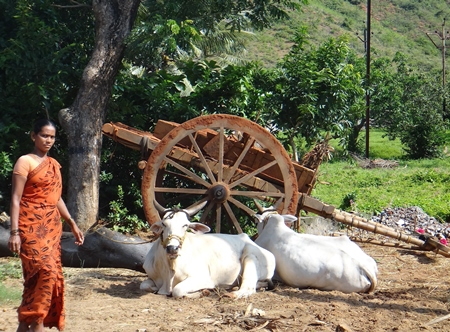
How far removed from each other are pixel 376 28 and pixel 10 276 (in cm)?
4459

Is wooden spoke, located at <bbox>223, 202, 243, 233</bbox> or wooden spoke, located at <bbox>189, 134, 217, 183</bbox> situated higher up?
wooden spoke, located at <bbox>189, 134, 217, 183</bbox>

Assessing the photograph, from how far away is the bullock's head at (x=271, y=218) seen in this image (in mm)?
7778

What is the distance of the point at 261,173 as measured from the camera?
8594 mm

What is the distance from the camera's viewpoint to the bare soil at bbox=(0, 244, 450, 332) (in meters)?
5.68

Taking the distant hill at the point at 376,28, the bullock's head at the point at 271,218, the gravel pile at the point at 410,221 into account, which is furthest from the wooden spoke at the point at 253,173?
the distant hill at the point at 376,28

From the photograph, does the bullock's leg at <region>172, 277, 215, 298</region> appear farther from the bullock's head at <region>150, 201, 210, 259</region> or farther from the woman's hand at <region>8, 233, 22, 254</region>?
the woman's hand at <region>8, 233, 22, 254</region>

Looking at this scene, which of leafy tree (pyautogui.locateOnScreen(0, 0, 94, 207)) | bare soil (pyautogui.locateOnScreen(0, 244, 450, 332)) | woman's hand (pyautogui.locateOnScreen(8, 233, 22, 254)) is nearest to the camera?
woman's hand (pyautogui.locateOnScreen(8, 233, 22, 254))

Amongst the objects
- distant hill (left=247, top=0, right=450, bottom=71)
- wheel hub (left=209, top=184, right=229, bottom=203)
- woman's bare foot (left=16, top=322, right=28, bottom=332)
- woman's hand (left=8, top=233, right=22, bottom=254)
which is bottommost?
woman's bare foot (left=16, top=322, right=28, bottom=332)

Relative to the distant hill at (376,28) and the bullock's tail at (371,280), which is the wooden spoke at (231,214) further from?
the distant hill at (376,28)

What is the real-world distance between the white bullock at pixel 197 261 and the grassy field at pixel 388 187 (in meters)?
3.97

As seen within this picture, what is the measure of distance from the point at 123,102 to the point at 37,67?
136 centimetres

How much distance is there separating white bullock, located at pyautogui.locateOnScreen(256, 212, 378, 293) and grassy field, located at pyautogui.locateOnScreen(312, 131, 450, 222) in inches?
138

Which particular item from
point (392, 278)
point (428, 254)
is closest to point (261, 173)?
point (392, 278)

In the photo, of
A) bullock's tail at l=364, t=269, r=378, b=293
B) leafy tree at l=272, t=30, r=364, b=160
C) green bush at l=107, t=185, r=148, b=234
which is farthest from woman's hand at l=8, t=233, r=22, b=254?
leafy tree at l=272, t=30, r=364, b=160
